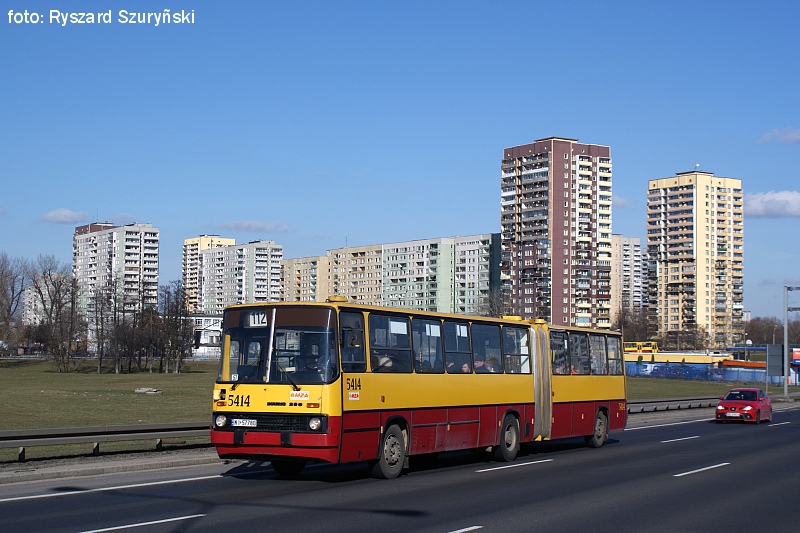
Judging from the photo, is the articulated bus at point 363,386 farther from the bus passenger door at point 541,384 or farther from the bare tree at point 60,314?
the bare tree at point 60,314

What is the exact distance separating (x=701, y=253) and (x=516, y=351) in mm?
173942

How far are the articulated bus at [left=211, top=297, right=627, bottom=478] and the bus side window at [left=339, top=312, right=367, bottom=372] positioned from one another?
0.02m

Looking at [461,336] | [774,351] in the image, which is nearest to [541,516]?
[461,336]

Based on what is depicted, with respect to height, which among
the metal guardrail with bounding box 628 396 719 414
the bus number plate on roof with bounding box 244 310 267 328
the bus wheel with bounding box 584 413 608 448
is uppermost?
the bus number plate on roof with bounding box 244 310 267 328

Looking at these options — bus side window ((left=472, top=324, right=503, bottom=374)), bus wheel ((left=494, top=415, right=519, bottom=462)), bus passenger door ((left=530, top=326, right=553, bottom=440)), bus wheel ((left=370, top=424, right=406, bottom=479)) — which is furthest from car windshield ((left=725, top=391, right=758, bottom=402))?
bus wheel ((left=370, top=424, right=406, bottom=479))

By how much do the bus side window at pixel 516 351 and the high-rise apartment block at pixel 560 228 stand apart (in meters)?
120

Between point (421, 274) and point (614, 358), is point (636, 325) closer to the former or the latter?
point (421, 274)

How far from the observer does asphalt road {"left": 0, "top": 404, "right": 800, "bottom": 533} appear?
12.1 meters

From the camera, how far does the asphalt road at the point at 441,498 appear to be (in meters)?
12.1

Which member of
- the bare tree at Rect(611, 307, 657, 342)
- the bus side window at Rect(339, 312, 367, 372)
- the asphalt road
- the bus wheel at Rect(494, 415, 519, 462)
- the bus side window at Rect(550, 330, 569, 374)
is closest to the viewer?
the asphalt road

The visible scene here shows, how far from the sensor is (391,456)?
17.4 m

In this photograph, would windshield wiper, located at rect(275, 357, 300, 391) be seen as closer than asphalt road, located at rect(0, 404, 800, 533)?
No

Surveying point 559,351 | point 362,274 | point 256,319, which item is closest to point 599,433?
point 559,351

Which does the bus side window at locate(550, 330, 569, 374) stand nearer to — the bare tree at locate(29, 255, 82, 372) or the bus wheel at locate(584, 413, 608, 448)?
the bus wheel at locate(584, 413, 608, 448)
